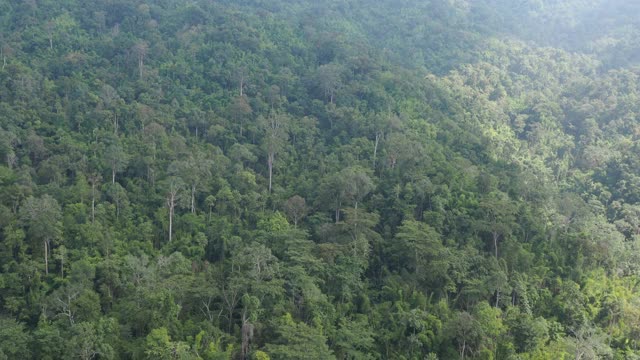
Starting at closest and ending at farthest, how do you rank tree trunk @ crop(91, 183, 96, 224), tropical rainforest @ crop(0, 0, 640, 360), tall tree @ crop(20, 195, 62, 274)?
tropical rainforest @ crop(0, 0, 640, 360)
tall tree @ crop(20, 195, 62, 274)
tree trunk @ crop(91, 183, 96, 224)

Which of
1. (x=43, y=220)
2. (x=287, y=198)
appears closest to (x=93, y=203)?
(x=43, y=220)

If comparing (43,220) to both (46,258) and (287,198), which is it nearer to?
(46,258)

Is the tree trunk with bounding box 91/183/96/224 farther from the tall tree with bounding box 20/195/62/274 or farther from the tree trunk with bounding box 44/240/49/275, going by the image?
the tree trunk with bounding box 44/240/49/275

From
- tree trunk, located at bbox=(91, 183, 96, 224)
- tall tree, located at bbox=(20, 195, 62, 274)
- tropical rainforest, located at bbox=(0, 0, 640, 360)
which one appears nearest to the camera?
tropical rainforest, located at bbox=(0, 0, 640, 360)

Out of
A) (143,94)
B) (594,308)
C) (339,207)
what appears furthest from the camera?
(143,94)

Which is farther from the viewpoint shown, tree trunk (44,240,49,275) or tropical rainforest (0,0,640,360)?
tree trunk (44,240,49,275)

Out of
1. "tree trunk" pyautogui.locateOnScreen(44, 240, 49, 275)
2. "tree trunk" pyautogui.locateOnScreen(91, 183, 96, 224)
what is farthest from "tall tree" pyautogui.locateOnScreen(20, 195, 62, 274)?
"tree trunk" pyautogui.locateOnScreen(91, 183, 96, 224)

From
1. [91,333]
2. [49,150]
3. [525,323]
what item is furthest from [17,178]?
[525,323]

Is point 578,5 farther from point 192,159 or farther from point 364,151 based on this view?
point 192,159
